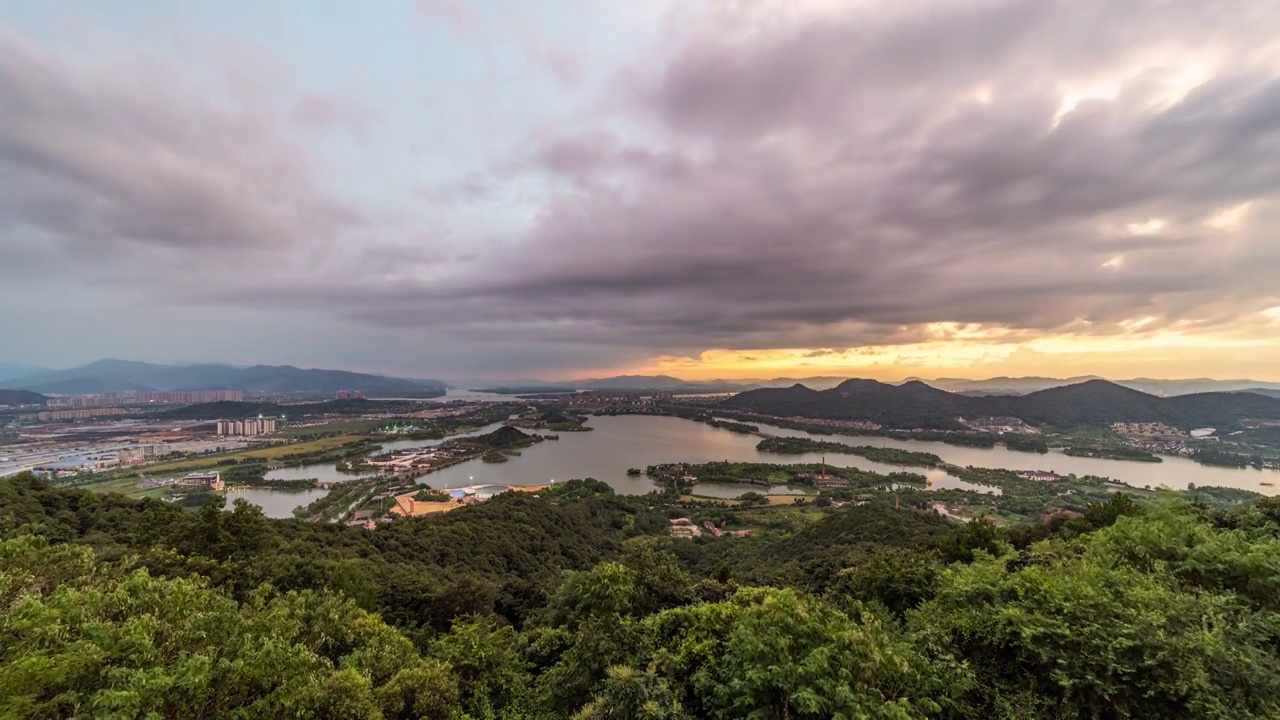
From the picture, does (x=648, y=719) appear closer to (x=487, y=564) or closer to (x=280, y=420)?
(x=487, y=564)

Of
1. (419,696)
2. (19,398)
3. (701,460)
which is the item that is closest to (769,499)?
(701,460)

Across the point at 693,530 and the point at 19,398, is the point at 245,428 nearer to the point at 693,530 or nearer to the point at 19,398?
the point at 19,398

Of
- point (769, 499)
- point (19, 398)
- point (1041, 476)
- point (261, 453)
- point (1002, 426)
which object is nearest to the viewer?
point (769, 499)

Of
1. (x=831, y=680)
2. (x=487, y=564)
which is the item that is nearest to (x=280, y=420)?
(x=487, y=564)

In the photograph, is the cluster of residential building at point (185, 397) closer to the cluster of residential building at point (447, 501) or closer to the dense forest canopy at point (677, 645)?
the cluster of residential building at point (447, 501)

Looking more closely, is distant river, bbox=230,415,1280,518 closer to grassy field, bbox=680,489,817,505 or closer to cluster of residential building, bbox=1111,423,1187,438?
Answer: grassy field, bbox=680,489,817,505

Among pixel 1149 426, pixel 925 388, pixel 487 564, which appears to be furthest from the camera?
pixel 925 388

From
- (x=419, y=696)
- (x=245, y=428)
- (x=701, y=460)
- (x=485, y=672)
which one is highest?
(x=419, y=696)
